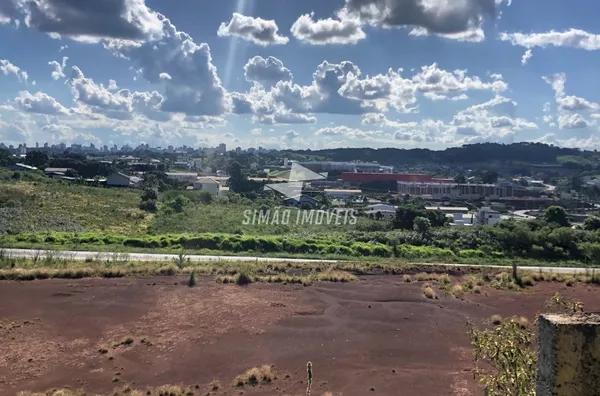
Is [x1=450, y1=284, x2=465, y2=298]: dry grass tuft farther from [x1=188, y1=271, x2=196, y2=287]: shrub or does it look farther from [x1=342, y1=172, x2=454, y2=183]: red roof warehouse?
→ [x1=342, y1=172, x2=454, y2=183]: red roof warehouse

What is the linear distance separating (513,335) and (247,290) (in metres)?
13.4

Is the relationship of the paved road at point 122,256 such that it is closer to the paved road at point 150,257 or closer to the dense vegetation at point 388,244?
the paved road at point 150,257

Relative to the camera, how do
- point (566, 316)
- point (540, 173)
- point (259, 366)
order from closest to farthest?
point (566, 316), point (259, 366), point (540, 173)

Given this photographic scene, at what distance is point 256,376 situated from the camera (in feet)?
33.4

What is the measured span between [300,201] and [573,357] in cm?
4735

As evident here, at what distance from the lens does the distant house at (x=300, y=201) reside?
159 ft

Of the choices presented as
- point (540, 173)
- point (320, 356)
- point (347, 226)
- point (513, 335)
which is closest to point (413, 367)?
point (320, 356)

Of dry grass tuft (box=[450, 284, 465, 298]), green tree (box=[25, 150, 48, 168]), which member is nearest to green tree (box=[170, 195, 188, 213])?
dry grass tuft (box=[450, 284, 465, 298])

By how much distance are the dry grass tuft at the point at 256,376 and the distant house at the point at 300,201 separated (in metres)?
36.6

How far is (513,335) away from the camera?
4852mm

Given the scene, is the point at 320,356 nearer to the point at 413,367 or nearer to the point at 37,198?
the point at 413,367

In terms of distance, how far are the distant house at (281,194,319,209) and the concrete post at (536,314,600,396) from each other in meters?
43.4

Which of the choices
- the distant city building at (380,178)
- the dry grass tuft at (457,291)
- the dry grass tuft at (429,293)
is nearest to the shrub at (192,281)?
the dry grass tuft at (429,293)

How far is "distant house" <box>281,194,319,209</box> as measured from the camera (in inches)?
1914
